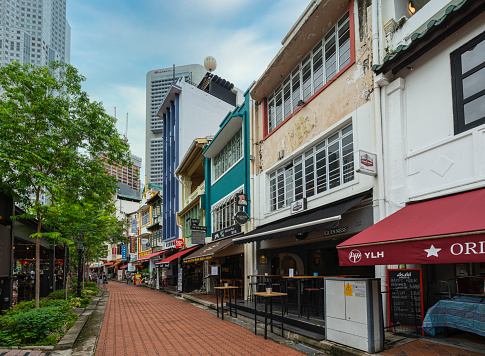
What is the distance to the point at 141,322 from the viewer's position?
1223 centimetres

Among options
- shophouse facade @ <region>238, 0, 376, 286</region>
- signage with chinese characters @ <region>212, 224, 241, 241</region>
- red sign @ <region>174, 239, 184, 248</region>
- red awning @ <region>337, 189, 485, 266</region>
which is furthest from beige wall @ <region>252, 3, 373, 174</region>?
red sign @ <region>174, 239, 184, 248</region>

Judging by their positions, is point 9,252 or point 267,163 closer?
point 9,252

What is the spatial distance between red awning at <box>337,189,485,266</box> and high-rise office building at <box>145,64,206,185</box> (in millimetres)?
145933

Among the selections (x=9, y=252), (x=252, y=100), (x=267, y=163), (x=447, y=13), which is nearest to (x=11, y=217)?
(x=9, y=252)

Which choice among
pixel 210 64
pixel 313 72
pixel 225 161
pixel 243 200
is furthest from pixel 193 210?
pixel 210 64

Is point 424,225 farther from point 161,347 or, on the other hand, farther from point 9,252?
point 9,252

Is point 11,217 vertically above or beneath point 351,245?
above

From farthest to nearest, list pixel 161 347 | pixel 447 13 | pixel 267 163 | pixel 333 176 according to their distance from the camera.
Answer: pixel 267 163
pixel 333 176
pixel 161 347
pixel 447 13

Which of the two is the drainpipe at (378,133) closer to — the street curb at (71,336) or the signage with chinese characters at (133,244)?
the street curb at (71,336)

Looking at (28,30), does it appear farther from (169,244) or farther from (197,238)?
(197,238)

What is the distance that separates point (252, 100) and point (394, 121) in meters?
9.28

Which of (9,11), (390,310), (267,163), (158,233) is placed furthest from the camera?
(9,11)

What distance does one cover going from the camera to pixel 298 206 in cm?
1265

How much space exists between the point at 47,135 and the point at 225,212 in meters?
11.2
